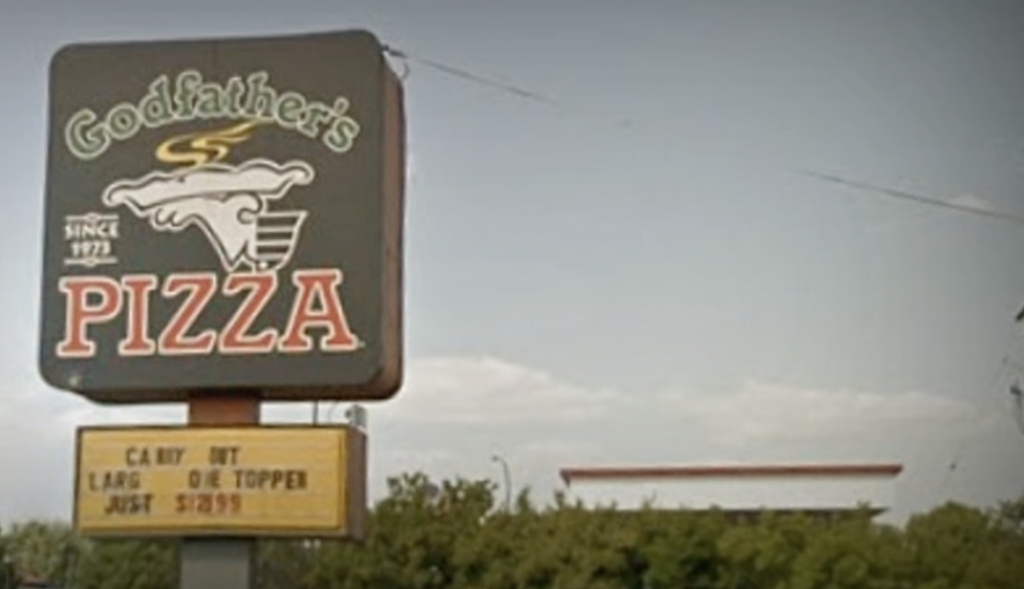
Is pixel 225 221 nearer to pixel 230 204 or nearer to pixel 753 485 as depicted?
pixel 230 204

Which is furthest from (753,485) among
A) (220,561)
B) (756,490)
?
(220,561)

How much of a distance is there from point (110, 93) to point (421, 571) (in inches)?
747

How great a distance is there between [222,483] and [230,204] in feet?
8.42

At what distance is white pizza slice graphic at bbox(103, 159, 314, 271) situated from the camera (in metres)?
16.1

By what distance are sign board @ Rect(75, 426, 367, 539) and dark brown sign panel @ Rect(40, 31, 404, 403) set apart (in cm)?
48

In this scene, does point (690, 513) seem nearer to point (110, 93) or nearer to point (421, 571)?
point (421, 571)

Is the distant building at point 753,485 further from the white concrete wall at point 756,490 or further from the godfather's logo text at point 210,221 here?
the godfather's logo text at point 210,221

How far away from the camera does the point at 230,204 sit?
16.2 meters

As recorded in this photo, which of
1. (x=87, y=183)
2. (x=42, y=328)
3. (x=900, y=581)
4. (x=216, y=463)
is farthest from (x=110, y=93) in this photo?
(x=900, y=581)

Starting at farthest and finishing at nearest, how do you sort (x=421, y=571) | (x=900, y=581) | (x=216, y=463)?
(x=421, y=571) → (x=900, y=581) → (x=216, y=463)

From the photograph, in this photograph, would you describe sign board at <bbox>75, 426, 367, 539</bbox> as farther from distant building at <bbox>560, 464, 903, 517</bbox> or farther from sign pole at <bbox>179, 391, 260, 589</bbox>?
distant building at <bbox>560, 464, 903, 517</bbox>

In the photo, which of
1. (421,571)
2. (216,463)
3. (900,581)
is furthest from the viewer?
(421,571)

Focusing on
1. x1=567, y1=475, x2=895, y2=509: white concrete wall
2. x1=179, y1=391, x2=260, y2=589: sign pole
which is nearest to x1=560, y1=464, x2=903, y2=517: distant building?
x1=567, y1=475, x2=895, y2=509: white concrete wall

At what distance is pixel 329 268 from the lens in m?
16.0
